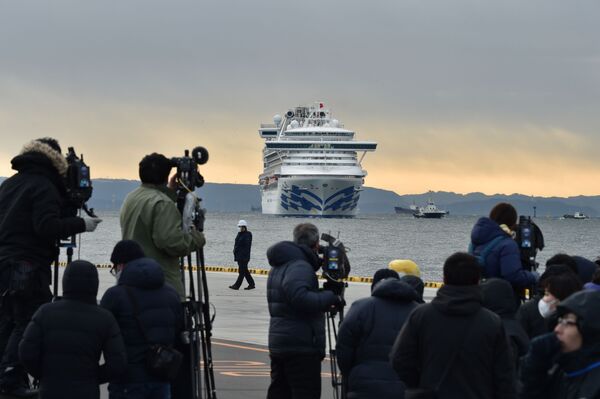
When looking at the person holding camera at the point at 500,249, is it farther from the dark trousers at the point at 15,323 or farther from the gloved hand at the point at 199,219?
the dark trousers at the point at 15,323

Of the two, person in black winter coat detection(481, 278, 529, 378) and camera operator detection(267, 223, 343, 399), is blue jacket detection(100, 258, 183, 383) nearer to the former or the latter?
camera operator detection(267, 223, 343, 399)

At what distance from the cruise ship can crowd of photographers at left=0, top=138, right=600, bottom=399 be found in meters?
122

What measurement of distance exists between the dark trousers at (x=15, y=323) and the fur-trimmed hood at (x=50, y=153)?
2.83 ft

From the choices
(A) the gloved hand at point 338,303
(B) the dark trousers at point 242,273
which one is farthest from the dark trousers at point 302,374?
(B) the dark trousers at point 242,273

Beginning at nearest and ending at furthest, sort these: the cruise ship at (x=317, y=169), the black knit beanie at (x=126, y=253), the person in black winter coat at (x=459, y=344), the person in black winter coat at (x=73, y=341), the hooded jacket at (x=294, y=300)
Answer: the person in black winter coat at (x=459, y=344) → the person in black winter coat at (x=73, y=341) → the black knit beanie at (x=126, y=253) → the hooded jacket at (x=294, y=300) → the cruise ship at (x=317, y=169)

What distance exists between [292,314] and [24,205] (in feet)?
6.47

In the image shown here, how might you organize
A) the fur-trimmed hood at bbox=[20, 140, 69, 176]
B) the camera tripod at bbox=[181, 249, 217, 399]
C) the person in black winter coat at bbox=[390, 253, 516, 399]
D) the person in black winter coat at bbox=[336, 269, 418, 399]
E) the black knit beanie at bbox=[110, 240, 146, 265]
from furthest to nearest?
the fur-trimmed hood at bbox=[20, 140, 69, 176]
the camera tripod at bbox=[181, 249, 217, 399]
the black knit beanie at bbox=[110, 240, 146, 265]
the person in black winter coat at bbox=[336, 269, 418, 399]
the person in black winter coat at bbox=[390, 253, 516, 399]

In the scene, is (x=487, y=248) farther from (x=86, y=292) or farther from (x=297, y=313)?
(x=86, y=292)

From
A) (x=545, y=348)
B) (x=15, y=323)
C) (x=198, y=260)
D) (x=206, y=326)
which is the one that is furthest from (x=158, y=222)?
(x=545, y=348)

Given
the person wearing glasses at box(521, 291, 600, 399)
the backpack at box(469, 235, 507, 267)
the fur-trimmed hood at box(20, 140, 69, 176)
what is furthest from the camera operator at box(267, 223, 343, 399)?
the person wearing glasses at box(521, 291, 600, 399)

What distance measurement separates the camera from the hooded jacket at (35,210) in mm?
8242

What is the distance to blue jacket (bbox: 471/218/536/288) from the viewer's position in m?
9.05

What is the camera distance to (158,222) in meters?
8.07

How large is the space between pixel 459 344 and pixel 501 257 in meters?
3.30
